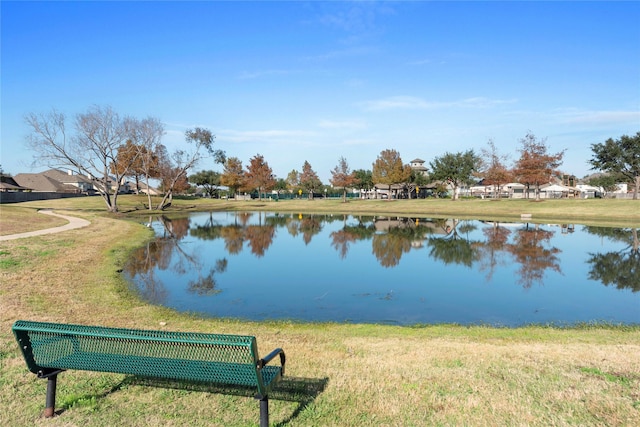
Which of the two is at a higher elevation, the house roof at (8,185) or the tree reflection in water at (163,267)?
the house roof at (8,185)

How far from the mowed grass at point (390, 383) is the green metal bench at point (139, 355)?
1.61ft

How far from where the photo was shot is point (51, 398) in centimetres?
489

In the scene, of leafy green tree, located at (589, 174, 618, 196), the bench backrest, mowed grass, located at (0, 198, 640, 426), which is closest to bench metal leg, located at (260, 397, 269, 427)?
the bench backrest

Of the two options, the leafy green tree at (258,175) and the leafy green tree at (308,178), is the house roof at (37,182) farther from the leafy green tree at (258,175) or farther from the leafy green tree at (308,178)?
the leafy green tree at (308,178)

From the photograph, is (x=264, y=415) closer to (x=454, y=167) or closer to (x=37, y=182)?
(x=454, y=167)

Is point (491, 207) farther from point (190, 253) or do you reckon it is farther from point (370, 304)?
point (370, 304)

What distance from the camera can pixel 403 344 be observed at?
7770 mm

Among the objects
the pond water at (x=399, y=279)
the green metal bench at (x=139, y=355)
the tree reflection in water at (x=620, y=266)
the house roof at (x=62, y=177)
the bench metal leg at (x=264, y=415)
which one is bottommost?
the tree reflection in water at (x=620, y=266)

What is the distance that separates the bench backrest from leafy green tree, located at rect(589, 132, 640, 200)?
7576 cm

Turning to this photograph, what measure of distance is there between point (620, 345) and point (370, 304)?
6102 mm

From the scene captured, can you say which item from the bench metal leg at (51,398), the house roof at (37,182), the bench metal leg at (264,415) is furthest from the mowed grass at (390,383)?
the house roof at (37,182)

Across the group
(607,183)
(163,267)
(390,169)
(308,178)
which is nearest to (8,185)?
(308,178)

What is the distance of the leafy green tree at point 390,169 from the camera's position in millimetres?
81125

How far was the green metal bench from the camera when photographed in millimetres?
4496
